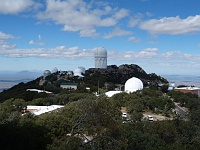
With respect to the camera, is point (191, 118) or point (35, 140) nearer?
point (35, 140)

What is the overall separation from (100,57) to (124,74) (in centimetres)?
913

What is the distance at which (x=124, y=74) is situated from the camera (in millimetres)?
95812

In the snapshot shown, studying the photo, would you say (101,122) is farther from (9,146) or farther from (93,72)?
(93,72)

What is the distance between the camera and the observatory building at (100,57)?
3718 inches

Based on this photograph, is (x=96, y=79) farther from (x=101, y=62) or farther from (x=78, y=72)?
(x=101, y=62)

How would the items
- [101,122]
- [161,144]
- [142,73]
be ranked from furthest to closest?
[142,73] < [161,144] < [101,122]

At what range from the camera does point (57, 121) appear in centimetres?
1809

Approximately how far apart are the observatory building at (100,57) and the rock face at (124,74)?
209 cm

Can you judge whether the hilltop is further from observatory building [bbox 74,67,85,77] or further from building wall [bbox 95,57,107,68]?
building wall [bbox 95,57,107,68]

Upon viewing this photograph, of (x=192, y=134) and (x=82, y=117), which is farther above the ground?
(x=82, y=117)

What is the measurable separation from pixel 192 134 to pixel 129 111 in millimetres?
13856

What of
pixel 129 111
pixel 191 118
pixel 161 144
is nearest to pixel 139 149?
pixel 161 144

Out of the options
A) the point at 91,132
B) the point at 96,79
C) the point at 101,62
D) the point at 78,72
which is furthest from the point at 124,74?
the point at 91,132

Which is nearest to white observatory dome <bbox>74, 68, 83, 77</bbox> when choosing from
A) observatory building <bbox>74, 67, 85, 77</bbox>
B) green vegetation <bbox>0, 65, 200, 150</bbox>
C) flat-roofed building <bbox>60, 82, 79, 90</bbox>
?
observatory building <bbox>74, 67, 85, 77</bbox>
